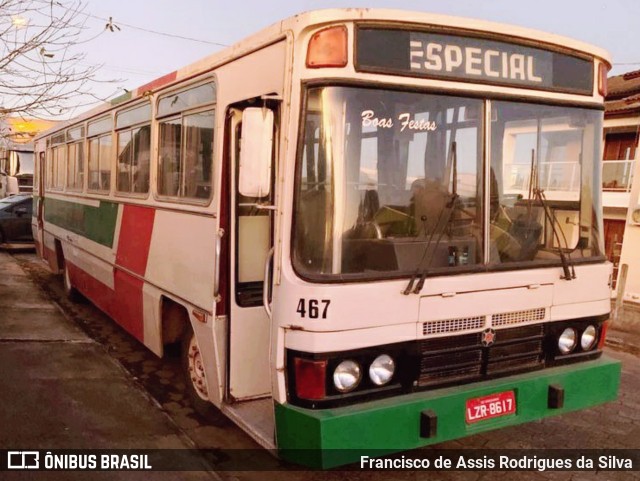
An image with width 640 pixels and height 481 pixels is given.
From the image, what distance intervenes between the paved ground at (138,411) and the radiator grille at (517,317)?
1189 millimetres

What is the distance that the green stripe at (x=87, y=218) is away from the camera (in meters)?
6.96

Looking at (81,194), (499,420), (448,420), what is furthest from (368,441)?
(81,194)

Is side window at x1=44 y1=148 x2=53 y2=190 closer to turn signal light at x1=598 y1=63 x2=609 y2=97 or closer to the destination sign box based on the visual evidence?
the destination sign box

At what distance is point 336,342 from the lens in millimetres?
3326

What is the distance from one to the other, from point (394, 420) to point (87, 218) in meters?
5.99

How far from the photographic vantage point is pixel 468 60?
145 inches

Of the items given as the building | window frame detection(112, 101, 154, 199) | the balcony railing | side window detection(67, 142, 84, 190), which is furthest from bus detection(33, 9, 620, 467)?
the balcony railing

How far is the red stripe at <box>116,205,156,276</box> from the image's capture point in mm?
5770

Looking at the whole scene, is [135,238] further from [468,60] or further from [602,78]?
[602,78]

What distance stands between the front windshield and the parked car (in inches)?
622

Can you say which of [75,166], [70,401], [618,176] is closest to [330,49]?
[70,401]

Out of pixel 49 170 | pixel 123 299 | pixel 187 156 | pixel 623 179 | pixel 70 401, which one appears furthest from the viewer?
pixel 623 179

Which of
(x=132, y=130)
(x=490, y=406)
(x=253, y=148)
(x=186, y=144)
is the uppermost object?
(x=132, y=130)

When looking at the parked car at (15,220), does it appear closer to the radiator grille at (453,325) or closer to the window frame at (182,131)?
the window frame at (182,131)
